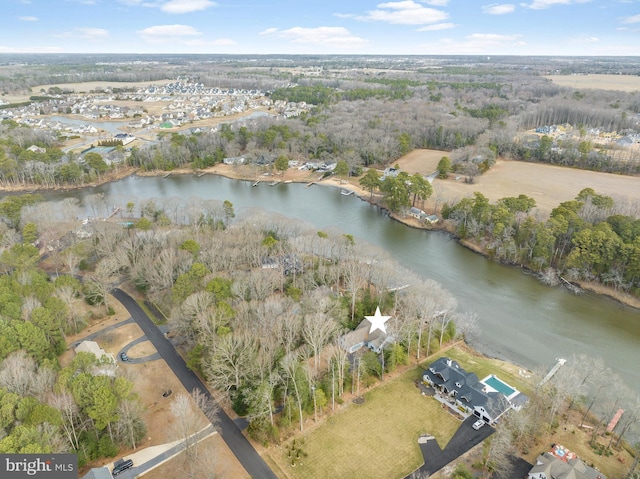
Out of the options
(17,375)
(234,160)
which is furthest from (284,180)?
(17,375)

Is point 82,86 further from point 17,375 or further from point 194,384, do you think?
point 194,384

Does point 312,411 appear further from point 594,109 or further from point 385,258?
point 594,109

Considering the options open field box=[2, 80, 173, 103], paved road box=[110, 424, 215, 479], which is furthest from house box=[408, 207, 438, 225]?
open field box=[2, 80, 173, 103]

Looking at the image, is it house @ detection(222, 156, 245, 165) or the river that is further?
house @ detection(222, 156, 245, 165)

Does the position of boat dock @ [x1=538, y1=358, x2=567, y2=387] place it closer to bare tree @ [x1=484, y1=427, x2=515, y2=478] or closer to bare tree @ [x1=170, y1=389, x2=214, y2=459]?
bare tree @ [x1=484, y1=427, x2=515, y2=478]

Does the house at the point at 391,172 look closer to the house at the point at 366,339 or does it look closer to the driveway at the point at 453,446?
the house at the point at 366,339

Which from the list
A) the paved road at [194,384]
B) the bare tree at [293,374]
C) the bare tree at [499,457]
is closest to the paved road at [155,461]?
the paved road at [194,384]
